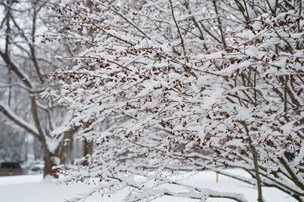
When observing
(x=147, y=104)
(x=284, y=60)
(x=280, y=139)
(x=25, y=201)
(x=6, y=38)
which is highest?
(x=6, y=38)

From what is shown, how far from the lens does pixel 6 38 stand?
15.9m

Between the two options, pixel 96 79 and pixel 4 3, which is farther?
pixel 4 3

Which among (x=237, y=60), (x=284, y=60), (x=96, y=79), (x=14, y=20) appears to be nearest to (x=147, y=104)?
(x=96, y=79)

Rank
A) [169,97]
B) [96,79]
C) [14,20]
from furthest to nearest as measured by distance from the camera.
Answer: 1. [14,20]
2. [96,79]
3. [169,97]

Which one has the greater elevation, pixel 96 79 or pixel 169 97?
pixel 96 79

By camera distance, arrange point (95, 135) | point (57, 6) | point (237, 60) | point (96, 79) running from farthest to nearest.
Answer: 1. point (95, 135)
2. point (57, 6)
3. point (96, 79)
4. point (237, 60)

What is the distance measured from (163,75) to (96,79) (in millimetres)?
728

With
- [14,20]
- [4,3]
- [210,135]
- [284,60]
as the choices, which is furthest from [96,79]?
[14,20]

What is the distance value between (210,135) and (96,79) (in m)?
1.19

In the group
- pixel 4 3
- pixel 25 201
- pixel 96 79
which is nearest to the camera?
pixel 96 79

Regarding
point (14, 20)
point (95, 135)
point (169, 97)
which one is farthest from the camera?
point (14, 20)

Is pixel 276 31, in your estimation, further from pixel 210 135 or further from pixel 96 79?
pixel 96 79

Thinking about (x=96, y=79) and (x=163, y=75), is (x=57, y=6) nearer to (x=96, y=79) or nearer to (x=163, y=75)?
(x=96, y=79)

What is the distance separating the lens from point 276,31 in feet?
9.05
